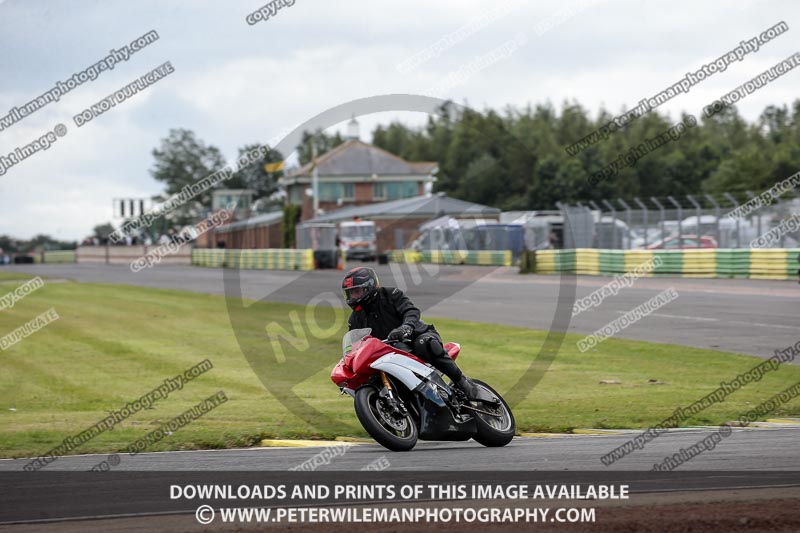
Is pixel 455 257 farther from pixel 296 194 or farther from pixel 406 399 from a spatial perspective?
pixel 406 399

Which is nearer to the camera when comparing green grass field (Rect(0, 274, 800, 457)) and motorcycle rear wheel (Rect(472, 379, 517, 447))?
motorcycle rear wheel (Rect(472, 379, 517, 447))

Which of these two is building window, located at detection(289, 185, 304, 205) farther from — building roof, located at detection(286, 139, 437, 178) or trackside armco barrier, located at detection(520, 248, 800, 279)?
trackside armco barrier, located at detection(520, 248, 800, 279)

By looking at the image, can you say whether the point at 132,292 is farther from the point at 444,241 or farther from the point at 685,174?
the point at 685,174

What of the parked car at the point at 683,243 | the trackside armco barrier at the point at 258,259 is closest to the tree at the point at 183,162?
the trackside armco barrier at the point at 258,259

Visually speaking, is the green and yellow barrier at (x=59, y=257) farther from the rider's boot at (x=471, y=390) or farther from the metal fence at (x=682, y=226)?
the rider's boot at (x=471, y=390)

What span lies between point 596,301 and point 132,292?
67.8ft

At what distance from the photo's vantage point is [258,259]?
7094 centimetres

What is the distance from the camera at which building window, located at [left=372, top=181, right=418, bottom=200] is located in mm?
83000

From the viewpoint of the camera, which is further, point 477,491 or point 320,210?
point 320,210

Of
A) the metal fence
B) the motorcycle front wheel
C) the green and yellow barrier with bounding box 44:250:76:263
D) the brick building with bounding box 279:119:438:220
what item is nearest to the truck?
the brick building with bounding box 279:119:438:220

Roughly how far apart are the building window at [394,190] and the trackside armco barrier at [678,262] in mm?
30790

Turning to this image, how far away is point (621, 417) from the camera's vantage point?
1233 cm

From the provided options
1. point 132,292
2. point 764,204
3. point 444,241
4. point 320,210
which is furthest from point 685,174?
point 132,292

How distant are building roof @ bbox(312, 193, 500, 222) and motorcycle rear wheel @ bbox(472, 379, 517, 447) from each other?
5535 cm
